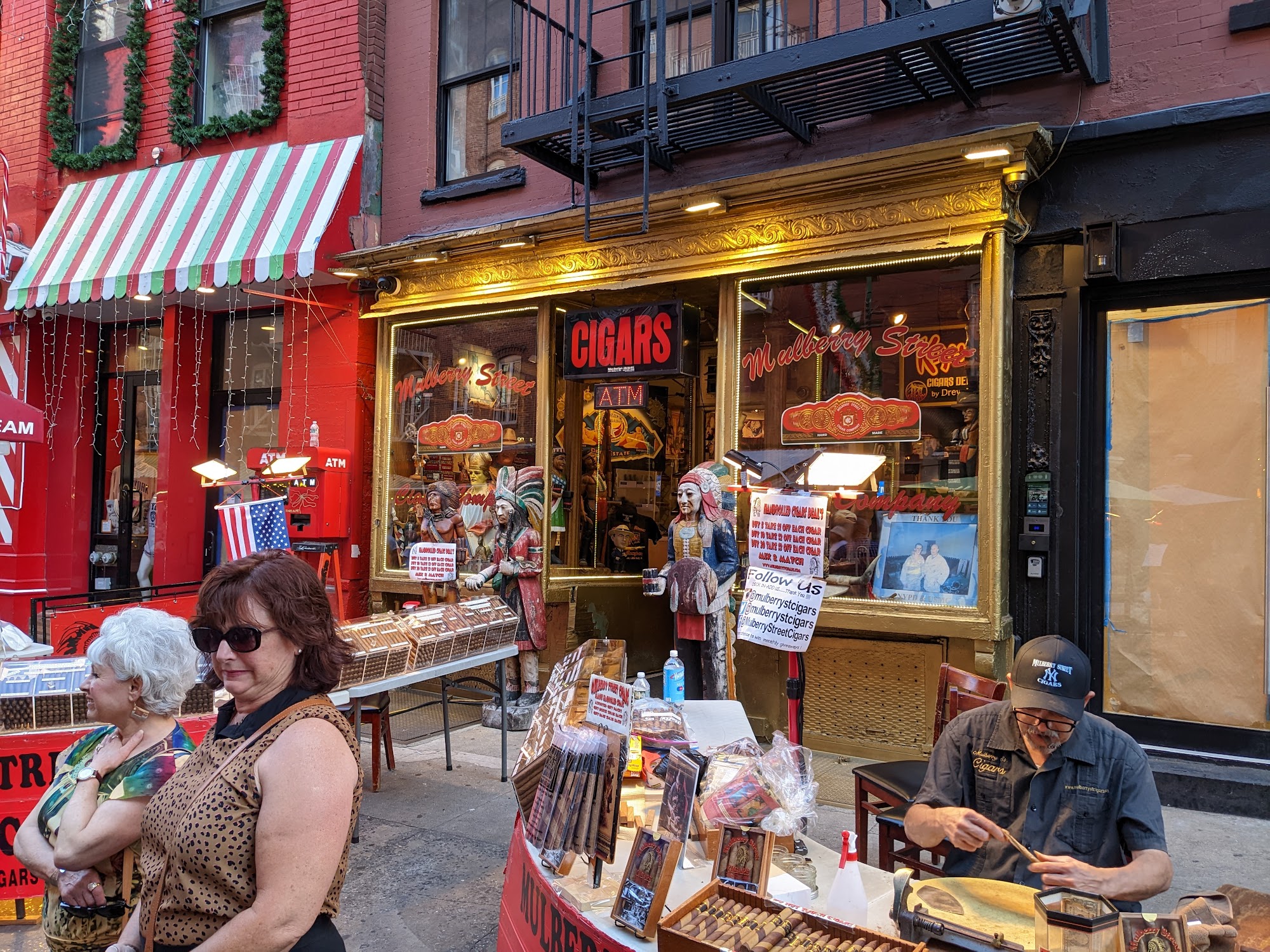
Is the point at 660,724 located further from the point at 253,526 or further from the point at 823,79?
the point at 253,526

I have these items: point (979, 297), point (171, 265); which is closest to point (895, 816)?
point (979, 297)

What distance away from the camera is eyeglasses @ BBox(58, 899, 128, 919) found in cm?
258

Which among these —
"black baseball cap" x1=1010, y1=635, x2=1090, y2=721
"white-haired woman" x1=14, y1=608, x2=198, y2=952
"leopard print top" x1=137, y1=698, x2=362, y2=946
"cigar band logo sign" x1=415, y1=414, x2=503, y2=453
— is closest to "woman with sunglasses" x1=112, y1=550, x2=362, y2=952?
"leopard print top" x1=137, y1=698, x2=362, y2=946

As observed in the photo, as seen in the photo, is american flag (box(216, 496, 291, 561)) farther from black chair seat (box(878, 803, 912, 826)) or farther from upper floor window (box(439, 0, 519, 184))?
black chair seat (box(878, 803, 912, 826))

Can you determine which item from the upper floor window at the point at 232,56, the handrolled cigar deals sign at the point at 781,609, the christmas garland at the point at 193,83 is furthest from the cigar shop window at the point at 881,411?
the upper floor window at the point at 232,56

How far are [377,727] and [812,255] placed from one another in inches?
184

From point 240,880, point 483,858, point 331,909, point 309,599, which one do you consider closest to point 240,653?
point 309,599

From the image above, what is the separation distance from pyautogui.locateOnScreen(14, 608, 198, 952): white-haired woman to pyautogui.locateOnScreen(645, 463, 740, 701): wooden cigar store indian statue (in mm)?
4362

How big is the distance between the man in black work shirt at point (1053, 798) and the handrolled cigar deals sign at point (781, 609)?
2131 mm

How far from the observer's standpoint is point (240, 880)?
6.86 ft

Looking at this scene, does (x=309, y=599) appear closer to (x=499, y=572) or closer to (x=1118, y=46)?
(x=499, y=572)

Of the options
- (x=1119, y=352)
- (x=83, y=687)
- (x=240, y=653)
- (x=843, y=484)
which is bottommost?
(x=83, y=687)

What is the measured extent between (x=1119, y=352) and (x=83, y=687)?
6342 mm

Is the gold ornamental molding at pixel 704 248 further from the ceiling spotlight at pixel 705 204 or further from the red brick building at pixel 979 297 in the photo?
the ceiling spotlight at pixel 705 204
